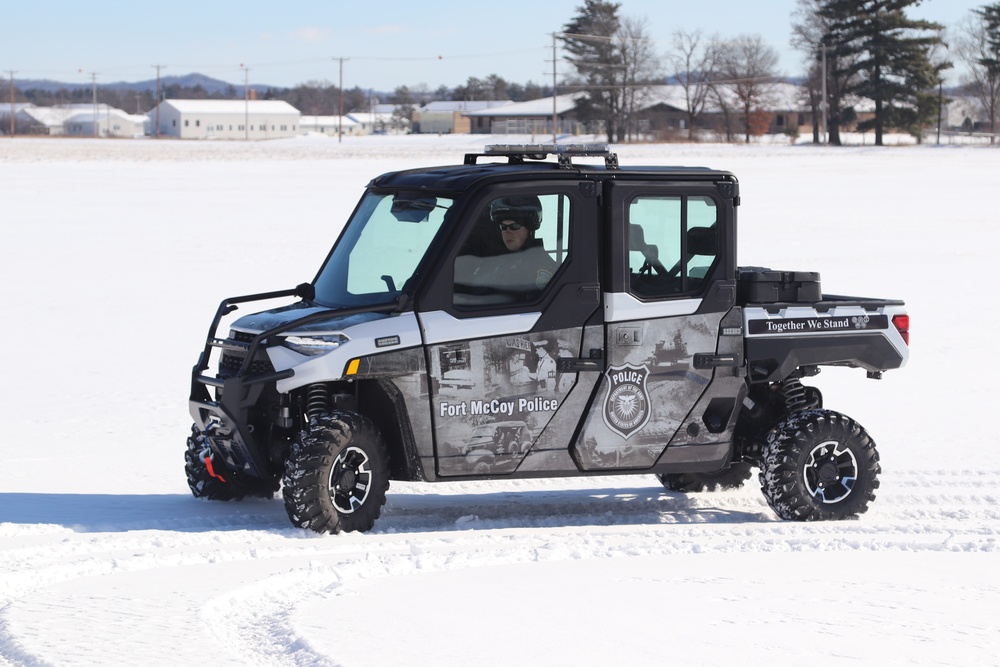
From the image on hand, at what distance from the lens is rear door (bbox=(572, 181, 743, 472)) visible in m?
7.09

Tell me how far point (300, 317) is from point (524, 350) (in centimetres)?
118

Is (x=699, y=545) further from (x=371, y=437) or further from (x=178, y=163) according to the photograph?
(x=178, y=163)

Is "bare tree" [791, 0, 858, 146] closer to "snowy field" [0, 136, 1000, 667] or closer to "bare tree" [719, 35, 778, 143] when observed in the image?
"bare tree" [719, 35, 778, 143]

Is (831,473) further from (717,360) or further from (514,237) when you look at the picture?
(514,237)

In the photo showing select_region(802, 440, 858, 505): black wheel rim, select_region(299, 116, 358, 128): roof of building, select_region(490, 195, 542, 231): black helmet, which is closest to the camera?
select_region(490, 195, 542, 231): black helmet

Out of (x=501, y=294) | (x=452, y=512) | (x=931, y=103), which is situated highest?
(x=931, y=103)

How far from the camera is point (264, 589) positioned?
573cm

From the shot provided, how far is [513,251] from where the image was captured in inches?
273

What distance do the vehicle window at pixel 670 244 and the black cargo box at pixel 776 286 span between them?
1.18ft

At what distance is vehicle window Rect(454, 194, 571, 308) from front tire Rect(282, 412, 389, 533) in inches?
33.7

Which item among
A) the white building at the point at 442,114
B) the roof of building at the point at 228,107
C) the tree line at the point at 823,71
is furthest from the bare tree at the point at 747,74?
the roof of building at the point at 228,107

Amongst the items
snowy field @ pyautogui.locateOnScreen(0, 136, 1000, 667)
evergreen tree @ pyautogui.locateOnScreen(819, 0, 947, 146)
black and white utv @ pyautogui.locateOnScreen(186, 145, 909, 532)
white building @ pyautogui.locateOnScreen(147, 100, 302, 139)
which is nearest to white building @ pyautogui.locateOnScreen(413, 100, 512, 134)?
white building @ pyautogui.locateOnScreen(147, 100, 302, 139)

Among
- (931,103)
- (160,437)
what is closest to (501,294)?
(160,437)

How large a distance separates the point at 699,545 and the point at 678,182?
76.8 inches
